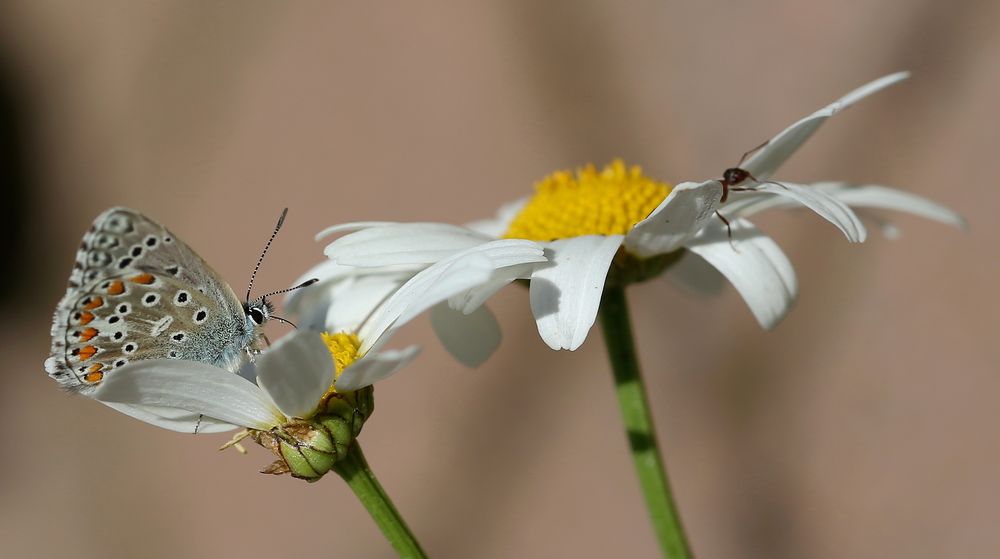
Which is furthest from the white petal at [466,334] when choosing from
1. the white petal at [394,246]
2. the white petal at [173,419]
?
the white petal at [173,419]

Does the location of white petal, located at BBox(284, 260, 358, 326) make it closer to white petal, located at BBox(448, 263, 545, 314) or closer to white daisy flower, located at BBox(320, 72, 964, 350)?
white daisy flower, located at BBox(320, 72, 964, 350)

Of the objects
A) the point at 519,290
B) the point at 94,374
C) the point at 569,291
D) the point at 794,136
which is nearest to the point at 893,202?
the point at 794,136

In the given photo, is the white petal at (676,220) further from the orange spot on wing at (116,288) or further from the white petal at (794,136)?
the orange spot on wing at (116,288)

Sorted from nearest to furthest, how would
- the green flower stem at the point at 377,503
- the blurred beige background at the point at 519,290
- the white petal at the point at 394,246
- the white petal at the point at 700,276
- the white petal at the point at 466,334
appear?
the green flower stem at the point at 377,503, the white petal at the point at 394,246, the white petal at the point at 466,334, the white petal at the point at 700,276, the blurred beige background at the point at 519,290

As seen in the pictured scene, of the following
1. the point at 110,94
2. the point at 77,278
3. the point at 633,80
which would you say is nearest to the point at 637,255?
the point at 77,278

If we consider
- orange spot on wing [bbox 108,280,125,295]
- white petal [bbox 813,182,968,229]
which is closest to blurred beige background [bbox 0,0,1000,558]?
white petal [bbox 813,182,968,229]

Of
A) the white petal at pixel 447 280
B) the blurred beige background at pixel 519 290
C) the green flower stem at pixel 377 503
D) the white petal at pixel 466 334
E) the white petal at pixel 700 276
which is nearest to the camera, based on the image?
the white petal at pixel 447 280

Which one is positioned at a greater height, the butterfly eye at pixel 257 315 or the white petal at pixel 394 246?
the white petal at pixel 394 246
